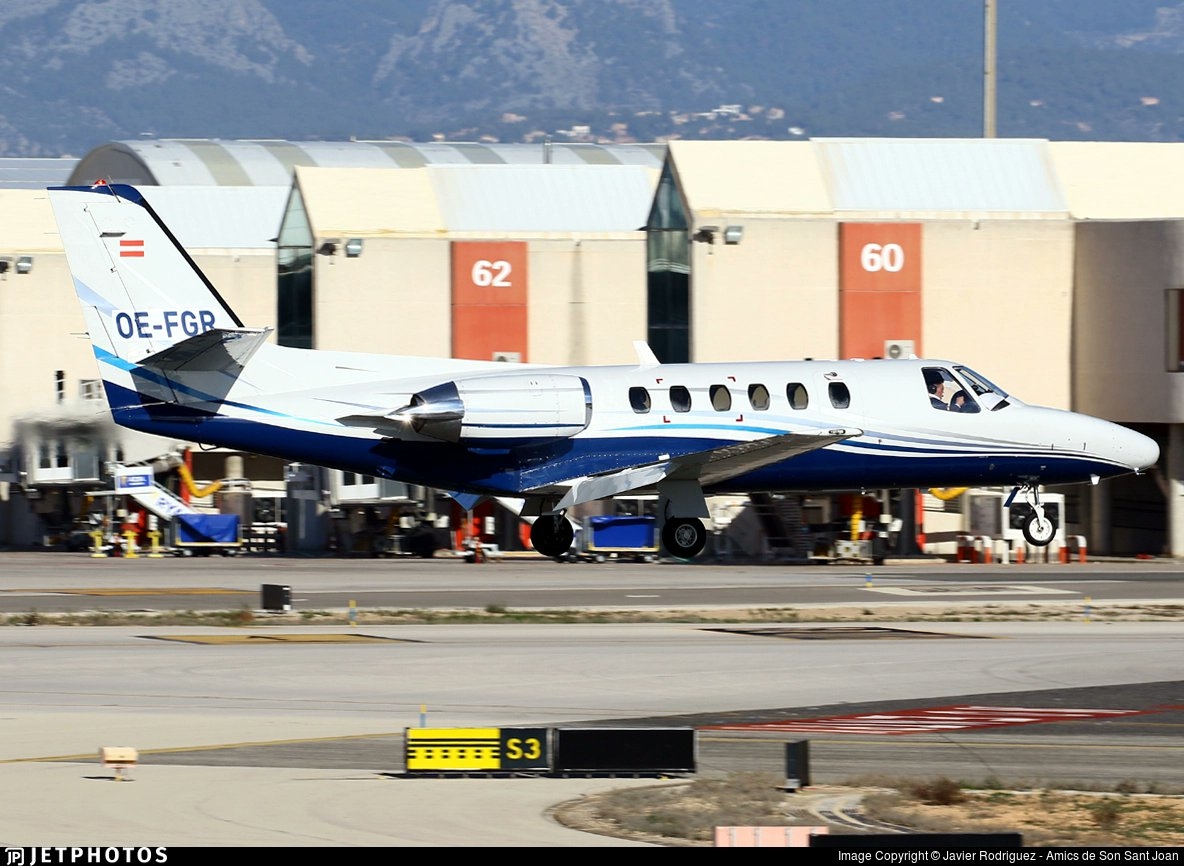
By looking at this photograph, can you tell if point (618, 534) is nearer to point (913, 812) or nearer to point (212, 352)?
point (212, 352)

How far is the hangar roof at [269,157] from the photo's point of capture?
8150 centimetres

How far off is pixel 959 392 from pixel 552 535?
28.9ft

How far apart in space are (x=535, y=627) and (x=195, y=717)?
10.6 metres

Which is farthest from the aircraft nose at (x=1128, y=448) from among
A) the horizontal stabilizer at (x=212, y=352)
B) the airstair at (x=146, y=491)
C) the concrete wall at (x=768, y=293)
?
the airstair at (x=146, y=491)

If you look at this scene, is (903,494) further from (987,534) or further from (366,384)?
(366,384)

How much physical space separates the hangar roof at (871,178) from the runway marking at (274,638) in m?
27.4

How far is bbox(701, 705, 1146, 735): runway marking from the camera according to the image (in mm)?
21484

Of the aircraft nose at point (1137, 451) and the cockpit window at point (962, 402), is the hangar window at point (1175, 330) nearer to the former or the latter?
the aircraft nose at point (1137, 451)

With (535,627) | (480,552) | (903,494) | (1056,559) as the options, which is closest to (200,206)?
(480,552)

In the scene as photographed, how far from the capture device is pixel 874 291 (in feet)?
184

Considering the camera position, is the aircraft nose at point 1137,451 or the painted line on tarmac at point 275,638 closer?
the painted line on tarmac at point 275,638

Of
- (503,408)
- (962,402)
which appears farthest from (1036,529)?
(503,408)

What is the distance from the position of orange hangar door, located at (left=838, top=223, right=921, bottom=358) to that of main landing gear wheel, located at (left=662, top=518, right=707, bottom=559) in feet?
62.6

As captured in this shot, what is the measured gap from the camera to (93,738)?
2052cm
